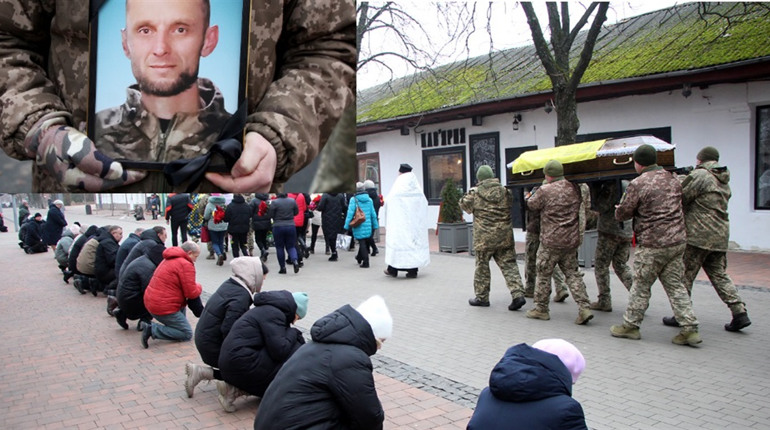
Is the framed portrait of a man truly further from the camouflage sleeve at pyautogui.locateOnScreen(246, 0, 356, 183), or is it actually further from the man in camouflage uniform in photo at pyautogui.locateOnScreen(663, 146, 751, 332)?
the man in camouflage uniform in photo at pyautogui.locateOnScreen(663, 146, 751, 332)

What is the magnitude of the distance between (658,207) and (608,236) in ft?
3.98

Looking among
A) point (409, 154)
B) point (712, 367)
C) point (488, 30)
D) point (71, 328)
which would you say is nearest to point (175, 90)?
point (712, 367)

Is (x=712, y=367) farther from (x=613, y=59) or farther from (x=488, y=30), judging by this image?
(x=613, y=59)

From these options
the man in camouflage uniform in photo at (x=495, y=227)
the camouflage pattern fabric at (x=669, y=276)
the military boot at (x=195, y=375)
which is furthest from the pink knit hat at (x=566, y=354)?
the man in camouflage uniform in photo at (x=495, y=227)

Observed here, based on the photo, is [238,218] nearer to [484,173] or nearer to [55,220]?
[484,173]

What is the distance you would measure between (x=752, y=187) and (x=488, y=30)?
5.97 m

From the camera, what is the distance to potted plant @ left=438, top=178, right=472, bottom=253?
1342 cm

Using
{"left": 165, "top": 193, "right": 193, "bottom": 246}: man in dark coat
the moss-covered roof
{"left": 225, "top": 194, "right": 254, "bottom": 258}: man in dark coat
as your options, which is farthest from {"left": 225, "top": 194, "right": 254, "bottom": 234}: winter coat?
{"left": 165, "top": 193, "right": 193, "bottom": 246}: man in dark coat

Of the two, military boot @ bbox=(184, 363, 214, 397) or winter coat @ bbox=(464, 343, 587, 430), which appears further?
military boot @ bbox=(184, 363, 214, 397)

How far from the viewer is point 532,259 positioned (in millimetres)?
8023

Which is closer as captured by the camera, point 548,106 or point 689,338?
point 689,338

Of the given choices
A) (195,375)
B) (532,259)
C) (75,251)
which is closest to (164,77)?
(195,375)

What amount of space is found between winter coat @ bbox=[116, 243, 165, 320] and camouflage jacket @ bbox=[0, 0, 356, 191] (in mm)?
5095

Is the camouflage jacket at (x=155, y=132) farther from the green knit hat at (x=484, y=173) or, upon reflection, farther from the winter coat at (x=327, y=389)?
the green knit hat at (x=484, y=173)
